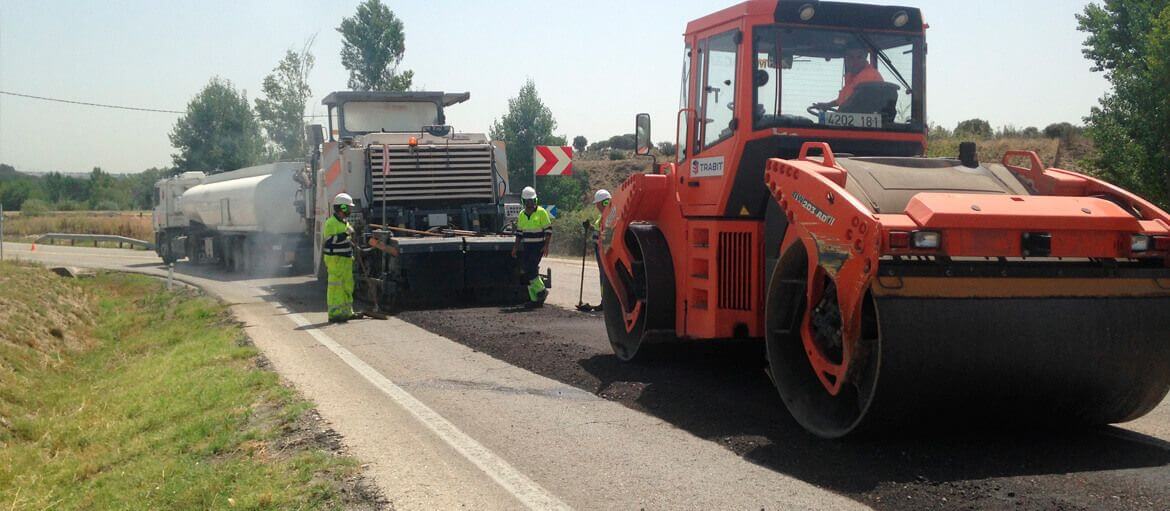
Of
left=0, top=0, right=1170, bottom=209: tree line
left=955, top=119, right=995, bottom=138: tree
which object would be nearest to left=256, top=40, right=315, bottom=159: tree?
left=0, top=0, right=1170, bottom=209: tree line

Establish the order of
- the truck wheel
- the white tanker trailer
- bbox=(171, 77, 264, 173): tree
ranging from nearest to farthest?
the white tanker trailer
the truck wheel
bbox=(171, 77, 264, 173): tree

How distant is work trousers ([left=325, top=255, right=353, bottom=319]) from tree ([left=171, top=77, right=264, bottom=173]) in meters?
50.5

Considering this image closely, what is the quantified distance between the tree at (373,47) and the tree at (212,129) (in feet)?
54.7

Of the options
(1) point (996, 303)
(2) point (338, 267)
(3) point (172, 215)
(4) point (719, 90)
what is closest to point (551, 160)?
(2) point (338, 267)

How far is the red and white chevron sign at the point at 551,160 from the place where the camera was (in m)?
18.0

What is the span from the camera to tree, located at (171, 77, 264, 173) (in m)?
62.4

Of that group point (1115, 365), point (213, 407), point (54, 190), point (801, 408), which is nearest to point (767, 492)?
point (801, 408)

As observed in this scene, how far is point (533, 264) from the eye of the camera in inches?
594

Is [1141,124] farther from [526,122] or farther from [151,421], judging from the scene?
[526,122]

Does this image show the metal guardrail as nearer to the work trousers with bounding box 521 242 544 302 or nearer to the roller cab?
the work trousers with bounding box 521 242 544 302

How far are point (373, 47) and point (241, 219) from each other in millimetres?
23270

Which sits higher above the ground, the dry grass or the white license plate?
the white license plate

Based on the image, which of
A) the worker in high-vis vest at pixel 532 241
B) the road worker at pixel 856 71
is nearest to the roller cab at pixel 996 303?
the road worker at pixel 856 71

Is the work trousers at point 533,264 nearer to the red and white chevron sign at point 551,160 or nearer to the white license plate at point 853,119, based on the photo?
the red and white chevron sign at point 551,160
